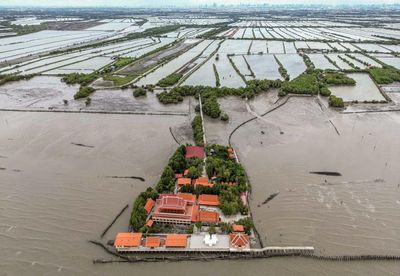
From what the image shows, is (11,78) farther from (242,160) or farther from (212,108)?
(242,160)

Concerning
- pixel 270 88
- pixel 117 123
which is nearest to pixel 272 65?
pixel 270 88

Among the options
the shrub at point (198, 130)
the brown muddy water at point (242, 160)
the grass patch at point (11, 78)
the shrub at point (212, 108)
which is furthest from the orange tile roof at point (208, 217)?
the grass patch at point (11, 78)

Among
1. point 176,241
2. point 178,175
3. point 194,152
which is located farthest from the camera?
point 194,152

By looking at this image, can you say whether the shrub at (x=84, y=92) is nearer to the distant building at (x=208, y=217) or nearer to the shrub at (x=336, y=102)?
the distant building at (x=208, y=217)

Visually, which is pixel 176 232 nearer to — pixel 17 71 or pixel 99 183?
pixel 99 183

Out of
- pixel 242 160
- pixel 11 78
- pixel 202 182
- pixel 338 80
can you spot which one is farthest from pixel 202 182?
pixel 11 78

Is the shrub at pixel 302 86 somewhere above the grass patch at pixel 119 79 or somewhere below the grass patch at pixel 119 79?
above
